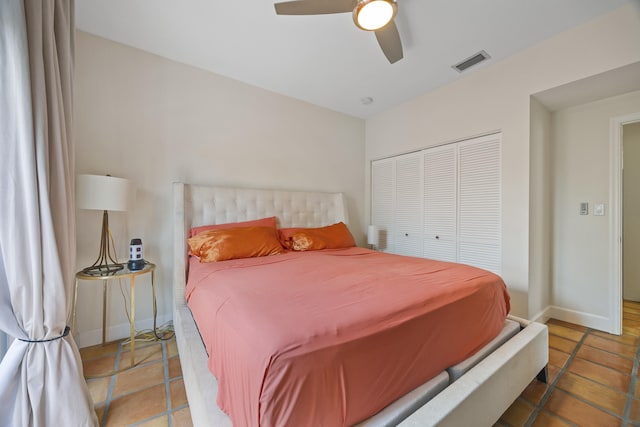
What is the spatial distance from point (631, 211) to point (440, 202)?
2449mm

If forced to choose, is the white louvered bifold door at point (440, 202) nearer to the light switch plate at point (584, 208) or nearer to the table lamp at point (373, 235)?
the table lamp at point (373, 235)

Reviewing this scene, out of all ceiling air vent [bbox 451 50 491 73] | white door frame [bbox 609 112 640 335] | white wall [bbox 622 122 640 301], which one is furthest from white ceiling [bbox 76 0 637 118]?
white wall [bbox 622 122 640 301]

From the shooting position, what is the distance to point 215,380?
113cm

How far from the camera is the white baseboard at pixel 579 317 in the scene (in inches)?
94.7

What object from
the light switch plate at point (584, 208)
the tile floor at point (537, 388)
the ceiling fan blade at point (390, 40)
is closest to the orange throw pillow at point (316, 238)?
the tile floor at point (537, 388)

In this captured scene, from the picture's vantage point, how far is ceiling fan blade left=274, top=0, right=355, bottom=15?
1.55 metres

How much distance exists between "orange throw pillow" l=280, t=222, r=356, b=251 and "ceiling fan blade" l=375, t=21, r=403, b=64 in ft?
5.84

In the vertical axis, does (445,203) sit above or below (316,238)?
above

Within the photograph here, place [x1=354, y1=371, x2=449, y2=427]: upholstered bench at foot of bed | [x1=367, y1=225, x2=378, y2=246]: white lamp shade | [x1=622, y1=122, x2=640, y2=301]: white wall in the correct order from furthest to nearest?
[x1=367, y1=225, x2=378, y2=246]: white lamp shade → [x1=622, y1=122, x2=640, y2=301]: white wall → [x1=354, y1=371, x2=449, y2=427]: upholstered bench at foot of bed

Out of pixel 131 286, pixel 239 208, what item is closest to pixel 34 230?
pixel 131 286

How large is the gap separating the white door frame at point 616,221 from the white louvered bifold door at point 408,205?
1.71 meters

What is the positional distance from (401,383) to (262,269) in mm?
1116

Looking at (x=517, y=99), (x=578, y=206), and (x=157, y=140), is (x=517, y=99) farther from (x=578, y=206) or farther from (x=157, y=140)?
(x=157, y=140)

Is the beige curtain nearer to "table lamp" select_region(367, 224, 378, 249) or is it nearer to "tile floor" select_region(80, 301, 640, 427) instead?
"tile floor" select_region(80, 301, 640, 427)
